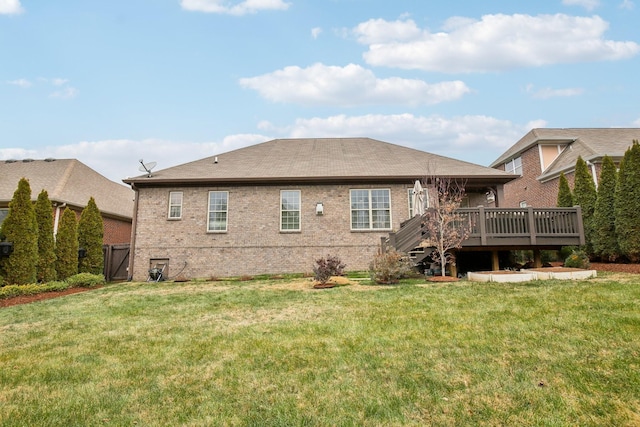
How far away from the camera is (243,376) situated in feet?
10.6

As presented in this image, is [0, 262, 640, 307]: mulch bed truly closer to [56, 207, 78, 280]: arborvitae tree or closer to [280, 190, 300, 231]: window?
[56, 207, 78, 280]: arborvitae tree

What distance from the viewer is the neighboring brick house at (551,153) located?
724 inches

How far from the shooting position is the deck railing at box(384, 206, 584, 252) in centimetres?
1025

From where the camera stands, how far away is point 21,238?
1146cm

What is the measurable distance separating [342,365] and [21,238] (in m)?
12.9

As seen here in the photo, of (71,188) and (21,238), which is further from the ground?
(71,188)

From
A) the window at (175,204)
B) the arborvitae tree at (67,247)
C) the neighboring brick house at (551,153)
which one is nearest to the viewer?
the arborvitae tree at (67,247)

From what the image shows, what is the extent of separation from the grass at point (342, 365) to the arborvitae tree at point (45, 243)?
7550mm

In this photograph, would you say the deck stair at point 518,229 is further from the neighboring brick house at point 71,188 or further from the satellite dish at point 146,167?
the neighboring brick house at point 71,188

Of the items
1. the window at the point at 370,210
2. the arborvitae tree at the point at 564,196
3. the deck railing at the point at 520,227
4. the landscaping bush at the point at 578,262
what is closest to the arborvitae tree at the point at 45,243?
the window at the point at 370,210

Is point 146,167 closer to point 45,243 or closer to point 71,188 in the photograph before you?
point 45,243

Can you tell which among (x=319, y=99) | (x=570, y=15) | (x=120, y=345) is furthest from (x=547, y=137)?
(x=120, y=345)

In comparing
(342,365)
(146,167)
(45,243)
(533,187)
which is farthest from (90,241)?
(533,187)

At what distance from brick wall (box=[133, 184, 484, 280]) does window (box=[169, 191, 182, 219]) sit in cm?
19
